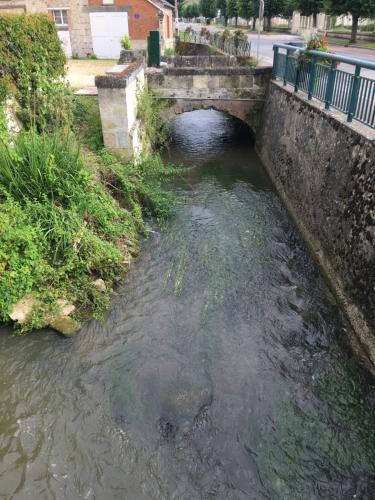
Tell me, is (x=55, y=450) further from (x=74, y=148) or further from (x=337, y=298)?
(x=74, y=148)

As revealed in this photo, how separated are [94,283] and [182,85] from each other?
9.03 metres

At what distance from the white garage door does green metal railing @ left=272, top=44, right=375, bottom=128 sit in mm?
16284

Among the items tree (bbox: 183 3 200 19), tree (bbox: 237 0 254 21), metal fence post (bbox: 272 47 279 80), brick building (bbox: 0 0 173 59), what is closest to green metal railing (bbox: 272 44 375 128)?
metal fence post (bbox: 272 47 279 80)

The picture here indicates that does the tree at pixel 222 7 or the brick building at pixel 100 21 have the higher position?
the tree at pixel 222 7

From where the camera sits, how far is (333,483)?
423 centimetres

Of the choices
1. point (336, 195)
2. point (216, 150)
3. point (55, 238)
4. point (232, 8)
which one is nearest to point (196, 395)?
point (55, 238)

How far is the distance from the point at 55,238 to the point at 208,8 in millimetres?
91482

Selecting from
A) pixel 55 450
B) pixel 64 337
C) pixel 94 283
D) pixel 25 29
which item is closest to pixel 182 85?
pixel 25 29

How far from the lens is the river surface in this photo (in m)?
4.24

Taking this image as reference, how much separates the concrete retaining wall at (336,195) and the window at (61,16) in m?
19.7

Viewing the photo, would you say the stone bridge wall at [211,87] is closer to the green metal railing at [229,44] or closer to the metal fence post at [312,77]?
the metal fence post at [312,77]

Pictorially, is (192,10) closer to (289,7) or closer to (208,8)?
(208,8)

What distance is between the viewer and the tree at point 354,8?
29253 mm

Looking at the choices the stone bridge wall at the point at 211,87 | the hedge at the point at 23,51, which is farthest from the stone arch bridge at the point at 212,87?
the hedge at the point at 23,51
